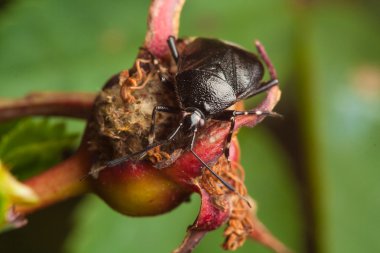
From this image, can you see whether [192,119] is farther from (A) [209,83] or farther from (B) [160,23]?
(B) [160,23]

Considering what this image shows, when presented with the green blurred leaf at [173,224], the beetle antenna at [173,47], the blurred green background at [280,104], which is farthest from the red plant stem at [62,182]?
the green blurred leaf at [173,224]

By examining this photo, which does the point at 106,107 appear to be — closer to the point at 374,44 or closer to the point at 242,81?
the point at 242,81

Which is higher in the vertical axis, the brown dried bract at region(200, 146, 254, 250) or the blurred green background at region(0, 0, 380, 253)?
the brown dried bract at region(200, 146, 254, 250)

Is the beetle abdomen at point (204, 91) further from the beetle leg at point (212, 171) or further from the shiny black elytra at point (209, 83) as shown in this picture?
the beetle leg at point (212, 171)

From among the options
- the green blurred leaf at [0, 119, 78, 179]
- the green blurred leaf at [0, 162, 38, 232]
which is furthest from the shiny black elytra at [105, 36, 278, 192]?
the green blurred leaf at [0, 119, 78, 179]

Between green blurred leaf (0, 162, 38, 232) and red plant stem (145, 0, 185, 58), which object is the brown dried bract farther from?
green blurred leaf (0, 162, 38, 232)

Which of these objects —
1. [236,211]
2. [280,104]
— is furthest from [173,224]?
[236,211]

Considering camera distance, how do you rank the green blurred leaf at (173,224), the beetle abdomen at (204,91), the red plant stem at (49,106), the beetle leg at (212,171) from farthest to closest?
the green blurred leaf at (173,224)
the red plant stem at (49,106)
the beetle abdomen at (204,91)
the beetle leg at (212,171)
